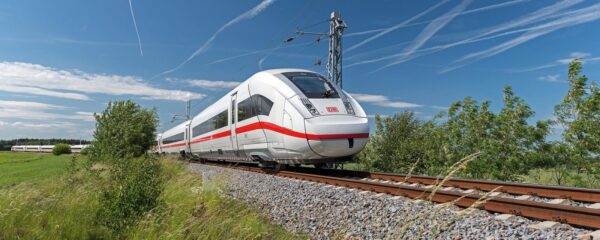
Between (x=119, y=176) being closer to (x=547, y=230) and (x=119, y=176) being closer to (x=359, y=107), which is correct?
(x=359, y=107)

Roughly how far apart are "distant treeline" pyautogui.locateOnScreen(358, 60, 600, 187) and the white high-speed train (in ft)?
7.43

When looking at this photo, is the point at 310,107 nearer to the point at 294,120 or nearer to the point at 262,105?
the point at 294,120

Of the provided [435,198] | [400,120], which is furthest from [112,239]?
[400,120]

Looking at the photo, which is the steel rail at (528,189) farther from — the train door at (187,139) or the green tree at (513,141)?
the train door at (187,139)

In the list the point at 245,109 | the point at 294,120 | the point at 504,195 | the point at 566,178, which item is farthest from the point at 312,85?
the point at 566,178

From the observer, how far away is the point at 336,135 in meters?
10.2

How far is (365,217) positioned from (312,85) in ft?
20.8

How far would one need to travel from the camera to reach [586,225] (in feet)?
14.6

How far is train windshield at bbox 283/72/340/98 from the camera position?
1117 cm

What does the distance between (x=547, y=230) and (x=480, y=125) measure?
8.68 m

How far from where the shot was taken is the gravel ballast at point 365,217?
4.43 m

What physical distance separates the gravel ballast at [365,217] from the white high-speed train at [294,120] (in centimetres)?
160

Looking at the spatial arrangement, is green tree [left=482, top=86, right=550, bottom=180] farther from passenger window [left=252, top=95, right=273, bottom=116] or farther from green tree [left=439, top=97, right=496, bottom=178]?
passenger window [left=252, top=95, right=273, bottom=116]

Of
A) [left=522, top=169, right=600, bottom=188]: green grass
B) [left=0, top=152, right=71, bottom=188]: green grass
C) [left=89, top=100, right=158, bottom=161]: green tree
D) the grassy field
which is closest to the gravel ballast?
the grassy field
